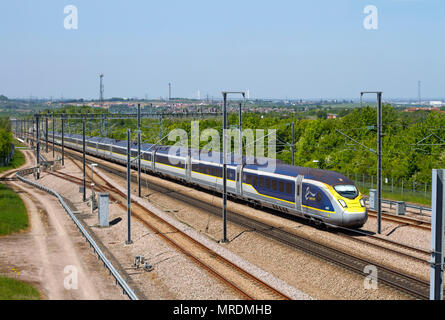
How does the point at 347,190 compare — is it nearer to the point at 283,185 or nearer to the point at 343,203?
the point at 343,203

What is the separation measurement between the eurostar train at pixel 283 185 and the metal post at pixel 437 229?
14901 millimetres

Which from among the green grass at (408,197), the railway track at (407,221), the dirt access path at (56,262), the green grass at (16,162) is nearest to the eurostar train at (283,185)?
the railway track at (407,221)

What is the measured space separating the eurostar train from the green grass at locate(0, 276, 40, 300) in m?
16.1

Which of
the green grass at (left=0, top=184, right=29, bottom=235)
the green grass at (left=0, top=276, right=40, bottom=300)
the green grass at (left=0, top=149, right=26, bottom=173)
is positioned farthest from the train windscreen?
the green grass at (left=0, top=149, right=26, bottom=173)

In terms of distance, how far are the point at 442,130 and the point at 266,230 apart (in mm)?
31889

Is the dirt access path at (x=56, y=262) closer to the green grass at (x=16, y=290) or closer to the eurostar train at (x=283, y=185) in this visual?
the green grass at (x=16, y=290)

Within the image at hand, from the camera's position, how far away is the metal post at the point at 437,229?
1255cm

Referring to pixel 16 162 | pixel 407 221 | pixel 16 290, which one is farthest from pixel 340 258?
pixel 16 162

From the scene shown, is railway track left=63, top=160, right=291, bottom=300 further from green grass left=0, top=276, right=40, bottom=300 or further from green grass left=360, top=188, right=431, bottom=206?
green grass left=360, top=188, right=431, bottom=206

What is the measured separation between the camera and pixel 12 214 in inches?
1522

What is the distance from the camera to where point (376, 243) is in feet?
90.8

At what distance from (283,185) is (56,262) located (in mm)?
14728
